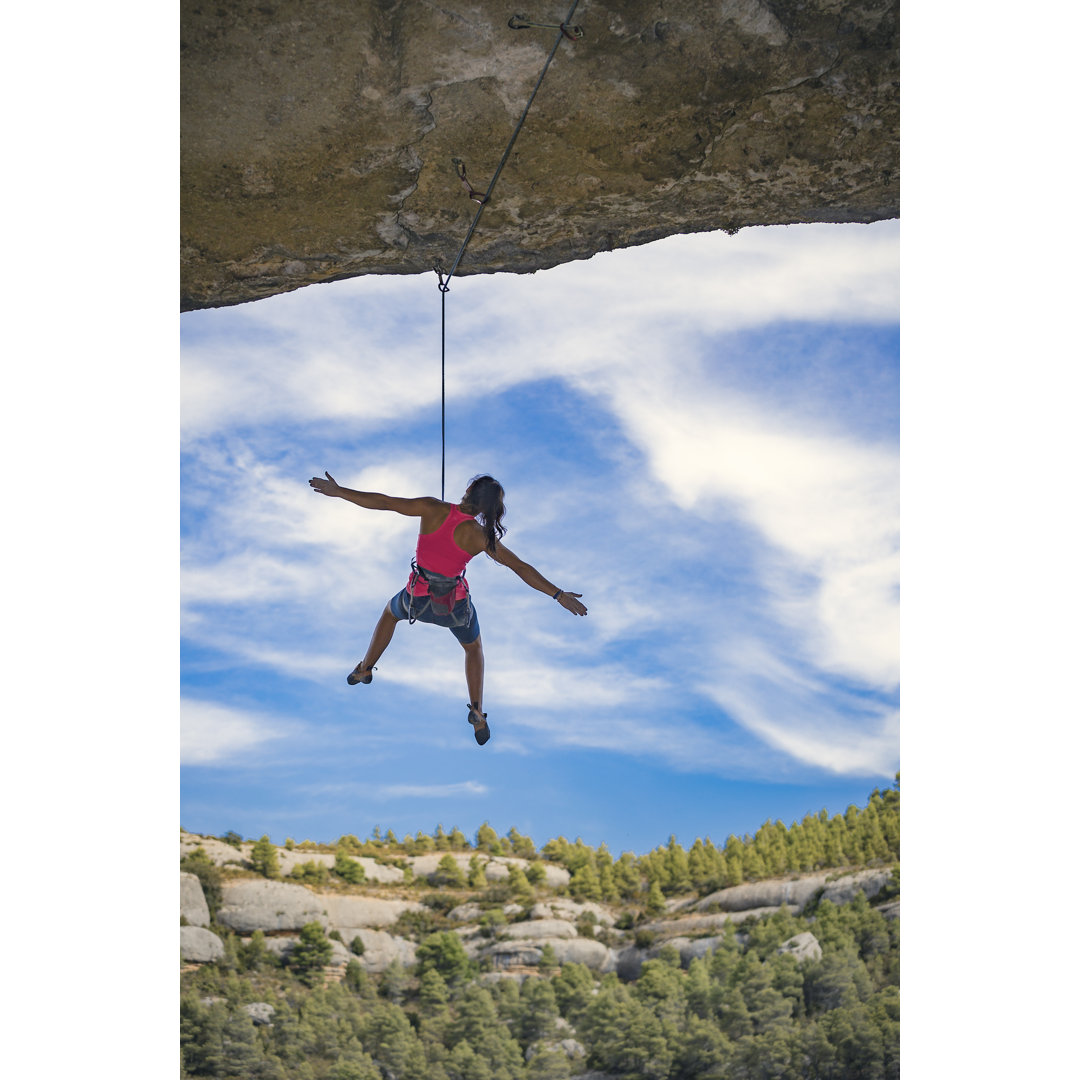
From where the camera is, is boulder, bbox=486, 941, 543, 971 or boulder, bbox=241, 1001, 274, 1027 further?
boulder, bbox=486, 941, 543, 971

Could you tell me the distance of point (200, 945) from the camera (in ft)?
22.1

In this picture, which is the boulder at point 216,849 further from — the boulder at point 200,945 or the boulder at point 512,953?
the boulder at point 512,953

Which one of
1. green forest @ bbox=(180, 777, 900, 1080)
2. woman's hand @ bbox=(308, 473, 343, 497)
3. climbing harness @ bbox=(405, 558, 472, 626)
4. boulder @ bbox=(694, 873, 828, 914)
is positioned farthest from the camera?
boulder @ bbox=(694, 873, 828, 914)

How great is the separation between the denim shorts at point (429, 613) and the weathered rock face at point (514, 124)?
1.74 meters

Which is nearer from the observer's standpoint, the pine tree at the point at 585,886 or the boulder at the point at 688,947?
the boulder at the point at 688,947

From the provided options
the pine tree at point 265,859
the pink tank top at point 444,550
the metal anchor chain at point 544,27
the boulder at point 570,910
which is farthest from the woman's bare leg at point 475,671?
the boulder at point 570,910

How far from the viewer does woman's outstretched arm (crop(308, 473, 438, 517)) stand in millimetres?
3256

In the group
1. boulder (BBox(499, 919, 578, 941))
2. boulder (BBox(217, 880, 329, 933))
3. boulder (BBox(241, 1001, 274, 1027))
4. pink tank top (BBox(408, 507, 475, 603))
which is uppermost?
pink tank top (BBox(408, 507, 475, 603))

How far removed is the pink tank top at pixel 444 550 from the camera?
354 cm

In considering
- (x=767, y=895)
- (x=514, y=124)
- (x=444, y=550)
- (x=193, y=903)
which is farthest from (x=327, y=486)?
(x=767, y=895)

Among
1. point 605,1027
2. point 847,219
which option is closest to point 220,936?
point 605,1027

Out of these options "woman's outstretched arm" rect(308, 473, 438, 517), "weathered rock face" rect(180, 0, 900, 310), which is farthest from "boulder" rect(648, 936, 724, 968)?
"weathered rock face" rect(180, 0, 900, 310)

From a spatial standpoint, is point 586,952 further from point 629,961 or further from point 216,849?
point 216,849

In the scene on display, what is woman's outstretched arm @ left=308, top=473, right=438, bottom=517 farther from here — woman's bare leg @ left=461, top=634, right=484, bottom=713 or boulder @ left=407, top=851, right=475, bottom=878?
boulder @ left=407, top=851, right=475, bottom=878
